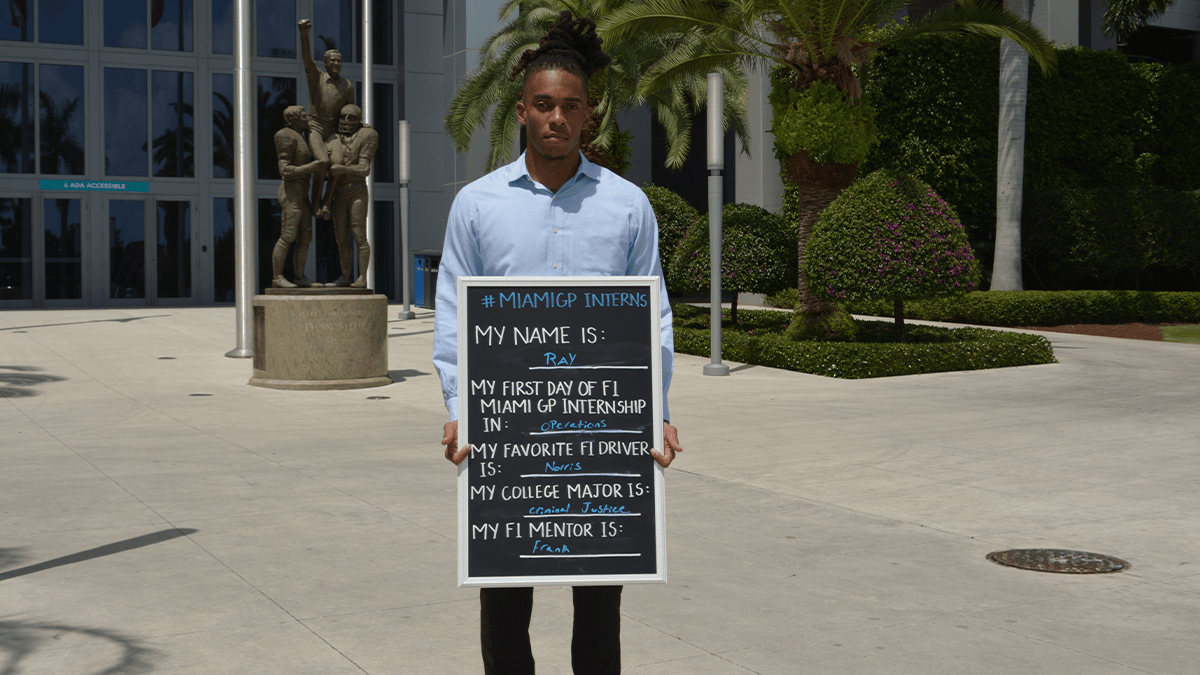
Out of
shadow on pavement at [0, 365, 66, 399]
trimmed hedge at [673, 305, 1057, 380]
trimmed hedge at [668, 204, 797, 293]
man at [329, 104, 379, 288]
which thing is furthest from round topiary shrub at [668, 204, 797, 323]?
shadow on pavement at [0, 365, 66, 399]

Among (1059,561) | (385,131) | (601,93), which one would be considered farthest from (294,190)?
(385,131)

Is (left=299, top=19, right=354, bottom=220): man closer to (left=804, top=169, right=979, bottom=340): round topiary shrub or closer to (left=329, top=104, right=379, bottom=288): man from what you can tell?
(left=329, top=104, right=379, bottom=288): man

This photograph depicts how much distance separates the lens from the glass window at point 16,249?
2861cm

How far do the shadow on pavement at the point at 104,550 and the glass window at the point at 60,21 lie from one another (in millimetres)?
27021

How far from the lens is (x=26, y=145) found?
28.9 meters

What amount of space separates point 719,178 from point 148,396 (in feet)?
21.9

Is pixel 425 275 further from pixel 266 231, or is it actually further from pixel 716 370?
pixel 716 370

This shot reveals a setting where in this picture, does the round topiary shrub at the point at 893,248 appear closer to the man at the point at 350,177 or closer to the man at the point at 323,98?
the man at the point at 350,177

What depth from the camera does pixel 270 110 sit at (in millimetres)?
30953

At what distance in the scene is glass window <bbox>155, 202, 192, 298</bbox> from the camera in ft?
98.4

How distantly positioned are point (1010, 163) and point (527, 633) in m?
22.5

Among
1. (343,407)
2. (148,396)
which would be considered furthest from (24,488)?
(148,396)

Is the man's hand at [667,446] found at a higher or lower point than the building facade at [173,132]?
lower

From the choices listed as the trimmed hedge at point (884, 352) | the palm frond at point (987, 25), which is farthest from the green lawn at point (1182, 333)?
the palm frond at point (987, 25)
